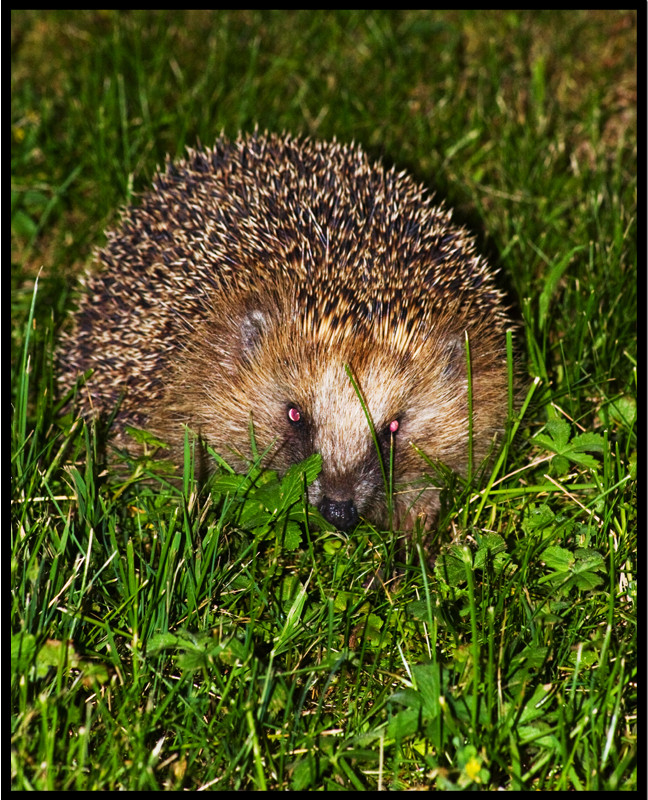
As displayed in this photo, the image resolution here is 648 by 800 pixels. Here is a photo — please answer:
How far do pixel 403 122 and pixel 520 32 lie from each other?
3.84 ft

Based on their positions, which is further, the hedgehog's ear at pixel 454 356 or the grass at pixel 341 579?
the hedgehog's ear at pixel 454 356

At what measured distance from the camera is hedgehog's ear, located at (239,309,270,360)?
2.65m

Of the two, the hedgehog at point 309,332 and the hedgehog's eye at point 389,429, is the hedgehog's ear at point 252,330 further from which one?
the hedgehog's eye at point 389,429

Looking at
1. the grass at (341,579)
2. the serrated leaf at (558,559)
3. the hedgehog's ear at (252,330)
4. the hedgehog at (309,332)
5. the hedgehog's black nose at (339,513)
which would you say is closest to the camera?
the grass at (341,579)

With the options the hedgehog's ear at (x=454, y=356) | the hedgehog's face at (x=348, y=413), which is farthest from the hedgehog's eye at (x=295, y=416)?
the hedgehog's ear at (x=454, y=356)

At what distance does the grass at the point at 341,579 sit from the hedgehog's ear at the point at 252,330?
0.46 m

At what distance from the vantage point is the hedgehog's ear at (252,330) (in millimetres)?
2654

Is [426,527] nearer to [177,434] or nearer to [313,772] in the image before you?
[177,434]

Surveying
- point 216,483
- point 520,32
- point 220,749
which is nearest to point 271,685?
point 220,749

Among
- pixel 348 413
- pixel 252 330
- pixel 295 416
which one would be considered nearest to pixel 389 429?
pixel 348 413

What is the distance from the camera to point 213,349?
273cm

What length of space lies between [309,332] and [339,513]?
1.72 ft

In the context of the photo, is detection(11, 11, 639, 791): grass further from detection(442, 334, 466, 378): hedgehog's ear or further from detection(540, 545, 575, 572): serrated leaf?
detection(442, 334, 466, 378): hedgehog's ear

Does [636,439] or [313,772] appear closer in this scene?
[313,772]
